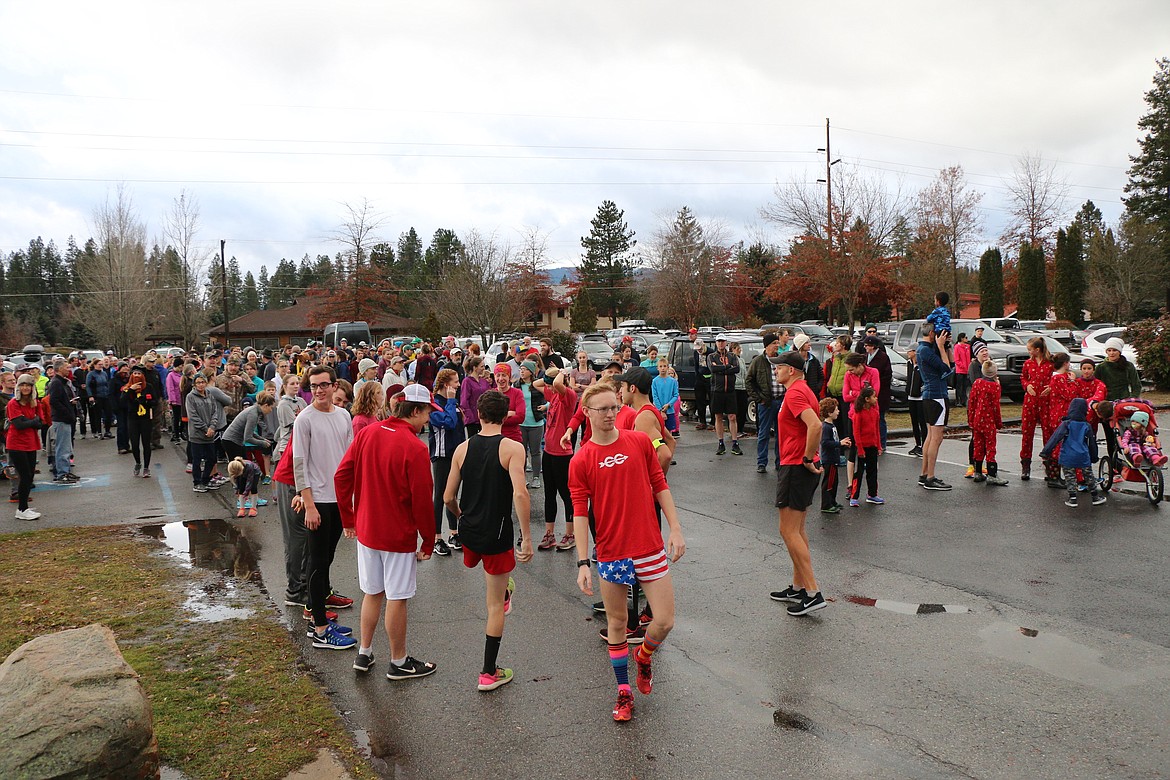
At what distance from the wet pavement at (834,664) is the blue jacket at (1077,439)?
0.86 metres

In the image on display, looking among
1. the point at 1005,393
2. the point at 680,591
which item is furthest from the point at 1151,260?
the point at 680,591

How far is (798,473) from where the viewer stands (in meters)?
6.48

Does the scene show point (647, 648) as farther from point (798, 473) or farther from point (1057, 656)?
point (1057, 656)

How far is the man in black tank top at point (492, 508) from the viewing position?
5141mm

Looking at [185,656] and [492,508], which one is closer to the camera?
A: [492,508]

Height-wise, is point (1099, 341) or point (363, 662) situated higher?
point (1099, 341)

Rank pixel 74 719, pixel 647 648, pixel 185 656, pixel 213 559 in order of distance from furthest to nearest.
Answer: pixel 213 559 < pixel 185 656 < pixel 647 648 < pixel 74 719

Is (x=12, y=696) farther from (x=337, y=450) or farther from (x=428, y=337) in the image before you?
(x=428, y=337)

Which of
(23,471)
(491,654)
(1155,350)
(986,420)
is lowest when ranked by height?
(491,654)

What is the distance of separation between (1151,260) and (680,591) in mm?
53265

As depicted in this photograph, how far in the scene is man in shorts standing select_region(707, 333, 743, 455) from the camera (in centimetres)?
1472

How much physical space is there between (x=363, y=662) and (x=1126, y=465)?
9459 millimetres

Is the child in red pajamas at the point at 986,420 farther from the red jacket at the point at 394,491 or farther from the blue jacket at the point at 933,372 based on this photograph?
the red jacket at the point at 394,491

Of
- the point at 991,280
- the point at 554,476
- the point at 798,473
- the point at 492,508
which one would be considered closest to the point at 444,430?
the point at 554,476
